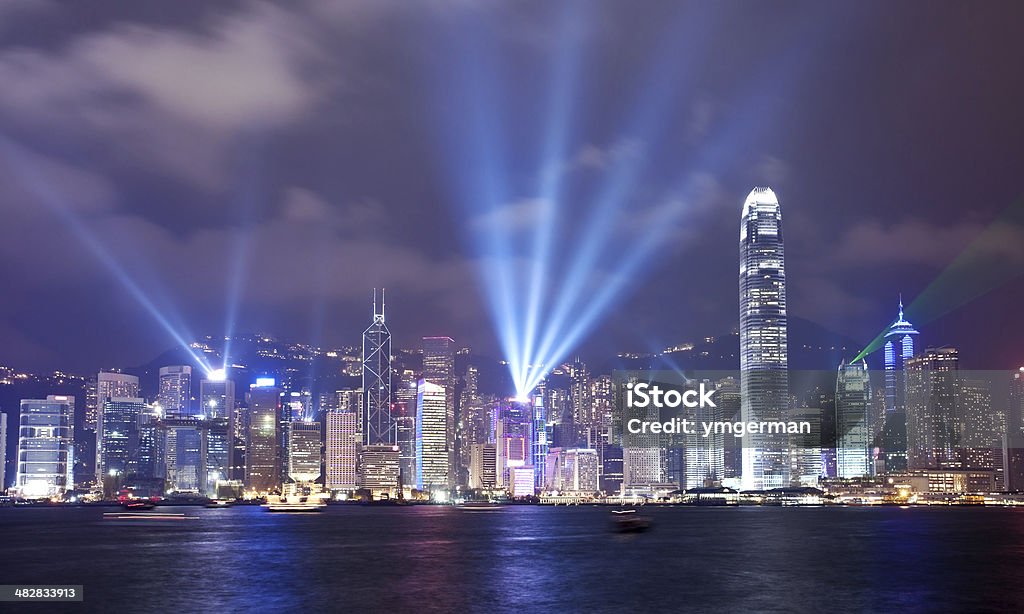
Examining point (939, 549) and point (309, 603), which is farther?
point (939, 549)

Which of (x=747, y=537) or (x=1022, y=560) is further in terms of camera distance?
(x=747, y=537)

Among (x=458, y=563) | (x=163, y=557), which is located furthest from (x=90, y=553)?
(x=458, y=563)

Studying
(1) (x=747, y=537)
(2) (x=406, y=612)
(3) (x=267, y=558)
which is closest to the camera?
(2) (x=406, y=612)

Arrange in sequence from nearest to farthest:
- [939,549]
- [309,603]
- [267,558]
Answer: [309,603], [267,558], [939,549]

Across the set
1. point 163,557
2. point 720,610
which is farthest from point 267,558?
point 720,610

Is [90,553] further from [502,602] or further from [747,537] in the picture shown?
[747,537]

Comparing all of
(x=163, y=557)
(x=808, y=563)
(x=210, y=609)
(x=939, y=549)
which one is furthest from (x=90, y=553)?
(x=939, y=549)

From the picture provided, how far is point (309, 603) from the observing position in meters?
65.8

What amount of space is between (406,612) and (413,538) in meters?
74.8

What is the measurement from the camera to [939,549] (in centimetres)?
11275

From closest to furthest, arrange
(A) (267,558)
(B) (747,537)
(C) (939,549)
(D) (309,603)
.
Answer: (D) (309,603) → (A) (267,558) → (C) (939,549) → (B) (747,537)

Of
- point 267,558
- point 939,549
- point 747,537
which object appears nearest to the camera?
point 267,558

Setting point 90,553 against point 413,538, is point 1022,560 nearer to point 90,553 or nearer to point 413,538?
point 413,538

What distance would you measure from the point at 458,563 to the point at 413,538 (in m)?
42.9
